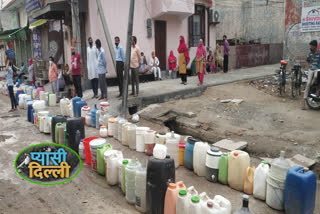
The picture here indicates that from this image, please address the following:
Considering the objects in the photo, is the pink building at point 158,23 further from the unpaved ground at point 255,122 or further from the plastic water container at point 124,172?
the plastic water container at point 124,172

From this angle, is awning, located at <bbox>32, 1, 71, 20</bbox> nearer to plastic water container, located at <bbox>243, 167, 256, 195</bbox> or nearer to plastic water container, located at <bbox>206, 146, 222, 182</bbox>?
plastic water container, located at <bbox>206, 146, 222, 182</bbox>

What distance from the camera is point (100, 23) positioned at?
10.6 meters

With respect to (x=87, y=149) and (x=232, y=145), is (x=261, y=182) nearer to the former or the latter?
(x=232, y=145)

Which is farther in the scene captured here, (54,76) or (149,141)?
(54,76)

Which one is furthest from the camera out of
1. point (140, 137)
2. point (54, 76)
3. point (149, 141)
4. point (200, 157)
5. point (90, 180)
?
point (54, 76)

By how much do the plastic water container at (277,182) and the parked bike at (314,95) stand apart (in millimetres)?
4706

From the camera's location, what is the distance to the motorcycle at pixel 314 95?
23.2 ft

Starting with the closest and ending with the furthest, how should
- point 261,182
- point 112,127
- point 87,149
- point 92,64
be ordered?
point 261,182, point 87,149, point 112,127, point 92,64

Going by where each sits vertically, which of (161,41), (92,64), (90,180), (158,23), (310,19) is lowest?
(90,180)

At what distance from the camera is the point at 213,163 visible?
386 centimetres

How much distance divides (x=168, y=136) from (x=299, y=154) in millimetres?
2151

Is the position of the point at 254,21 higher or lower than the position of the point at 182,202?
higher

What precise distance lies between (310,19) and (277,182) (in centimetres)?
980

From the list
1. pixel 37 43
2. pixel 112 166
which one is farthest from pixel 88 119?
pixel 37 43
